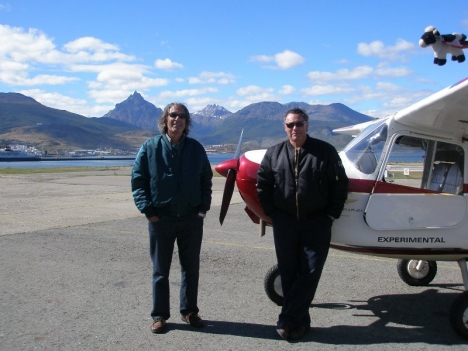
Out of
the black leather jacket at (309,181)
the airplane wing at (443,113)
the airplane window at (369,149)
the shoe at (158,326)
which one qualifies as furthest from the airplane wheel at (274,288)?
the airplane wing at (443,113)

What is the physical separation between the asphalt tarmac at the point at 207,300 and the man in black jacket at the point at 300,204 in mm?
370

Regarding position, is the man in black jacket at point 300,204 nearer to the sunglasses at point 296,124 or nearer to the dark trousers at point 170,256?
the sunglasses at point 296,124

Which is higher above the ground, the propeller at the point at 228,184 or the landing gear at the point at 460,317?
the propeller at the point at 228,184

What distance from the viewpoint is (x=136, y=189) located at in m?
4.19

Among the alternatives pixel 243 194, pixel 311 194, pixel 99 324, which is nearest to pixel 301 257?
pixel 311 194

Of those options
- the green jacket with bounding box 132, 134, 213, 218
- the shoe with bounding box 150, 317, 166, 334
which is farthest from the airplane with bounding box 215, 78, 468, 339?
the shoe with bounding box 150, 317, 166, 334

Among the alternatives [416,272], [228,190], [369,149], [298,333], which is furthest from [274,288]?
[416,272]

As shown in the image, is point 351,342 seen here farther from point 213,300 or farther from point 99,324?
point 99,324

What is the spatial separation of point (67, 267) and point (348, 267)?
3801mm

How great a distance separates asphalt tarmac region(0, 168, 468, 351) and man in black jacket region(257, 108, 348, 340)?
37cm

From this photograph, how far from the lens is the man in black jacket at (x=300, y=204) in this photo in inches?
157

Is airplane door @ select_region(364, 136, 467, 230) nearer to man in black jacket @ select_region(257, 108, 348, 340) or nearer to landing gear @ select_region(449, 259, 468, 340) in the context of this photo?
man in black jacket @ select_region(257, 108, 348, 340)

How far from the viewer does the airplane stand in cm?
448

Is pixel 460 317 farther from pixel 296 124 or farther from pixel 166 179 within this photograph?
pixel 166 179
